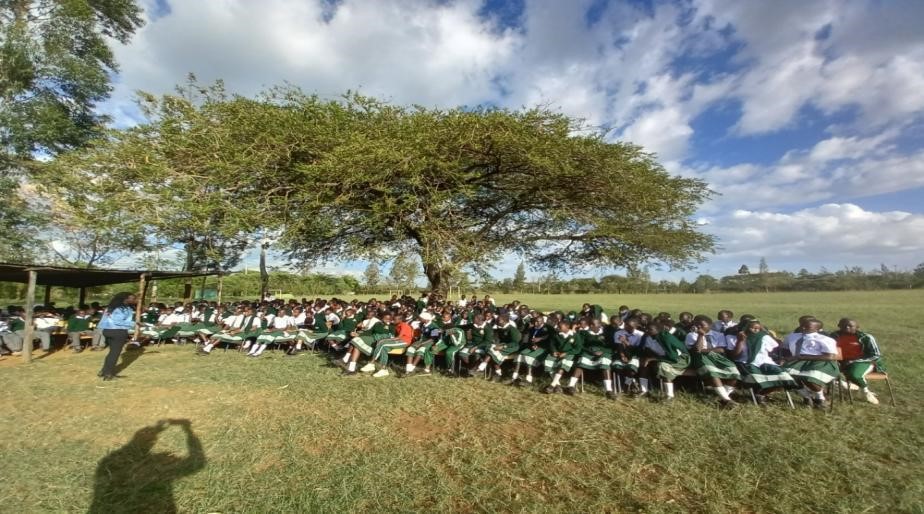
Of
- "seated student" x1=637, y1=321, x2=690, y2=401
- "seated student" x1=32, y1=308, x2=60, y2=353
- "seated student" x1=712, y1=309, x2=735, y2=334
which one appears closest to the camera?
"seated student" x1=637, y1=321, x2=690, y2=401

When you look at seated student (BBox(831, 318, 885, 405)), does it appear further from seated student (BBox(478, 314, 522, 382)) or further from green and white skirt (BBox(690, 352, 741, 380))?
seated student (BBox(478, 314, 522, 382))

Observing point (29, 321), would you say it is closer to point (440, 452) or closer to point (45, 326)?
point (45, 326)

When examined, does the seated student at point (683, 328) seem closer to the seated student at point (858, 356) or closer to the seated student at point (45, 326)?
the seated student at point (858, 356)

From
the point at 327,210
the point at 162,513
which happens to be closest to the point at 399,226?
the point at 327,210

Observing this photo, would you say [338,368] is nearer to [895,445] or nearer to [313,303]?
[313,303]

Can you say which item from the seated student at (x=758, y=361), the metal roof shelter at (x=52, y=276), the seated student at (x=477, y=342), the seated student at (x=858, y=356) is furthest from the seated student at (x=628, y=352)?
the metal roof shelter at (x=52, y=276)

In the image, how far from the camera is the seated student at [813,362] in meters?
5.88

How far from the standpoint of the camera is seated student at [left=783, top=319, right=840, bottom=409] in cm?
588

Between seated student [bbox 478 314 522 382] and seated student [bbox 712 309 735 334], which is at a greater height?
seated student [bbox 712 309 735 334]

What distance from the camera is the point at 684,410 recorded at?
5902 mm

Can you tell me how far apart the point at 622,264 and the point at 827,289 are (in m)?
74.8

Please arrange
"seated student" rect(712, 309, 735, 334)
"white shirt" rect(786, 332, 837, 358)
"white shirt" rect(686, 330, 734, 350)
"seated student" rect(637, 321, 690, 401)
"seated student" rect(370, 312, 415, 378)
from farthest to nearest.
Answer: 1. "seated student" rect(370, 312, 415, 378)
2. "seated student" rect(712, 309, 735, 334)
3. "white shirt" rect(686, 330, 734, 350)
4. "seated student" rect(637, 321, 690, 401)
5. "white shirt" rect(786, 332, 837, 358)

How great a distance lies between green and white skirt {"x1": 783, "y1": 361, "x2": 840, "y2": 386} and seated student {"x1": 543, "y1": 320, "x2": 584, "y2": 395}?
117 inches

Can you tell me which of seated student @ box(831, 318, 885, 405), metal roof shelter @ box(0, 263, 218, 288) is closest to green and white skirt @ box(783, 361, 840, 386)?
seated student @ box(831, 318, 885, 405)
